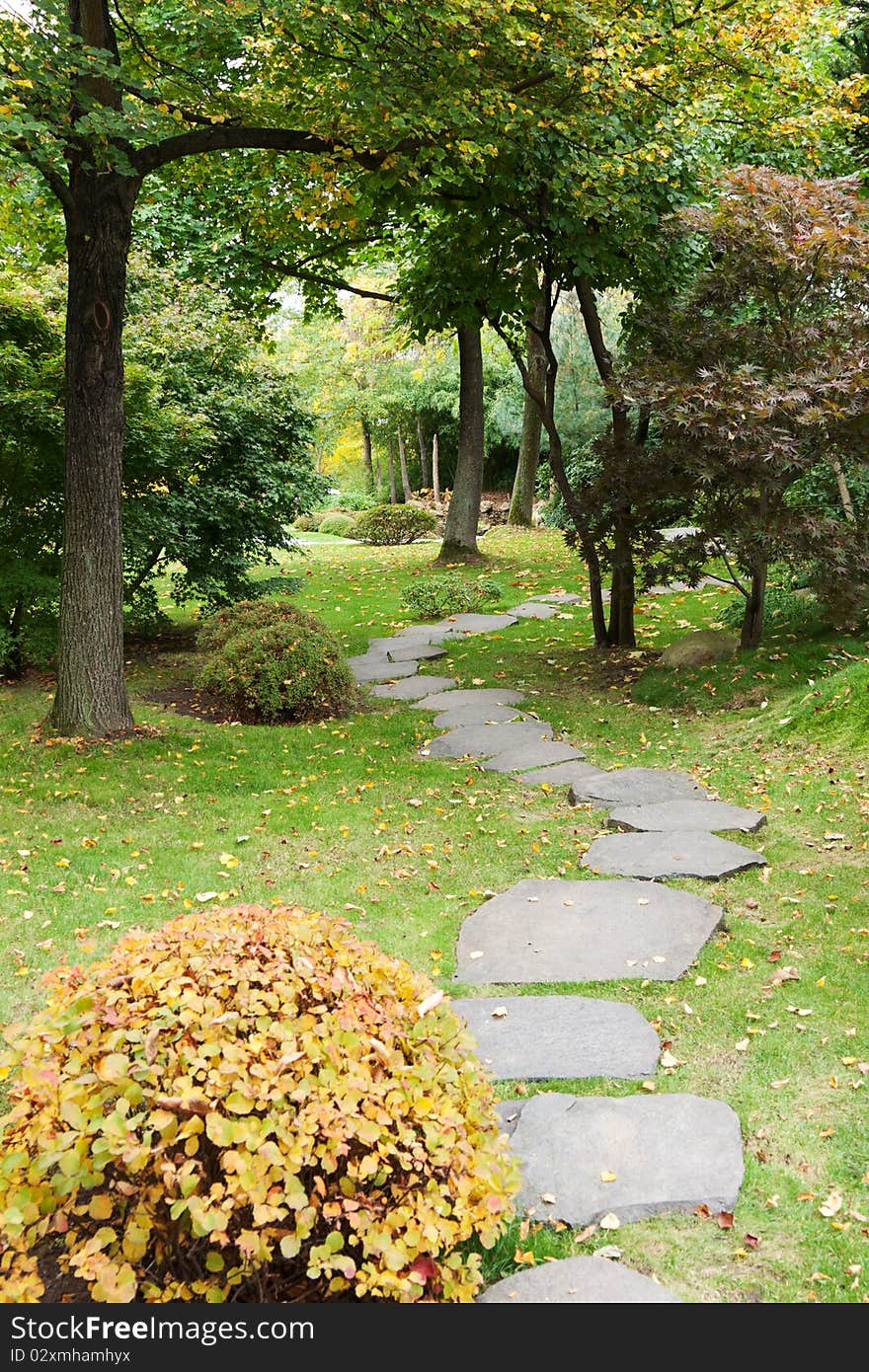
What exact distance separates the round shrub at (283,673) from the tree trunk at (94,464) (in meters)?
1.16

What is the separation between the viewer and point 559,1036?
368 centimetres

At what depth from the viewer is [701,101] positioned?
8961 millimetres

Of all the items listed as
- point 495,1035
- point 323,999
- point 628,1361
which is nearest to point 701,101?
point 495,1035

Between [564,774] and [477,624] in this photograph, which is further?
[477,624]

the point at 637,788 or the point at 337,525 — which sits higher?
the point at 337,525

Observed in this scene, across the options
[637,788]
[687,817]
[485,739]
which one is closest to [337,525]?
[485,739]

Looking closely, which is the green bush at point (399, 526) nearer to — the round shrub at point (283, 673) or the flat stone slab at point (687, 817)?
the round shrub at point (283, 673)

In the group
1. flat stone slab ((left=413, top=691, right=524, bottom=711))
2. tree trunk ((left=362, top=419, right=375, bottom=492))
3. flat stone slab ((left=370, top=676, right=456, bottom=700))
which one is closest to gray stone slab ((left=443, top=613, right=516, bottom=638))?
flat stone slab ((left=370, top=676, right=456, bottom=700))

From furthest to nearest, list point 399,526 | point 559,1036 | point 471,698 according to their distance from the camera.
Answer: point 399,526, point 471,698, point 559,1036

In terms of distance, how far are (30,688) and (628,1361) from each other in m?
8.81

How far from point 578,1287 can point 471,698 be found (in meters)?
6.96

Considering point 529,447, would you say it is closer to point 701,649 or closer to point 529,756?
point 701,649

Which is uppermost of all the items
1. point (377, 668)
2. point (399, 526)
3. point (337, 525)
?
point (337, 525)

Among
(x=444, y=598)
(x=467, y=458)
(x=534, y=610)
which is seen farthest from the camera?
(x=467, y=458)
